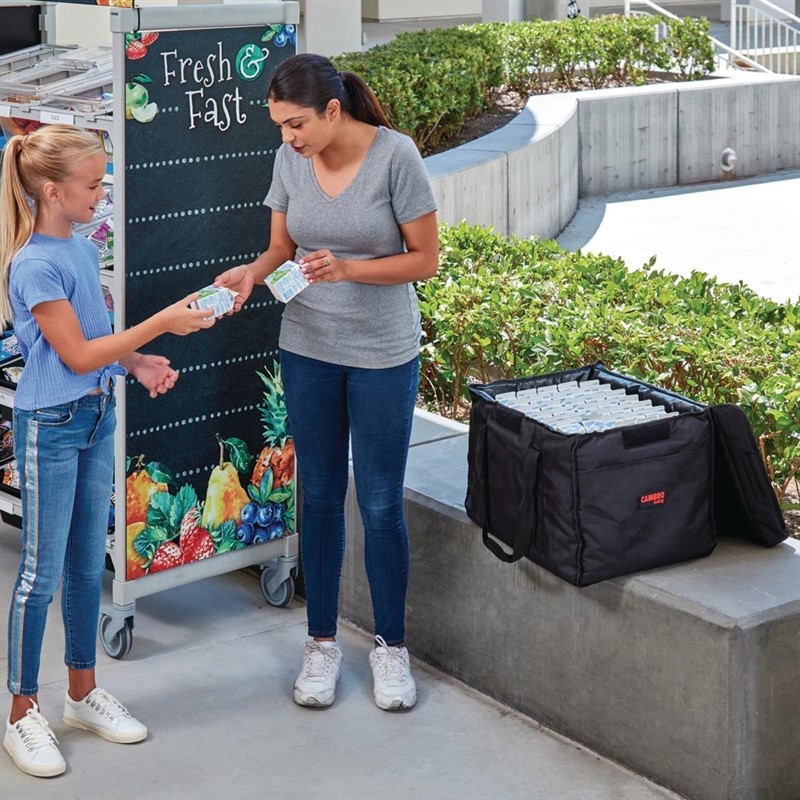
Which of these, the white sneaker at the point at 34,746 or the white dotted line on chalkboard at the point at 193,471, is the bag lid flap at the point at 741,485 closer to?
the white dotted line on chalkboard at the point at 193,471

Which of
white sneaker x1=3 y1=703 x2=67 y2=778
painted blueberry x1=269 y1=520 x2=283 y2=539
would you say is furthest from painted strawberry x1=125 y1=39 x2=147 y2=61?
white sneaker x1=3 y1=703 x2=67 y2=778

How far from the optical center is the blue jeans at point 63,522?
3.76 metres

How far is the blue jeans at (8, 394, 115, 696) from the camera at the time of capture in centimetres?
376

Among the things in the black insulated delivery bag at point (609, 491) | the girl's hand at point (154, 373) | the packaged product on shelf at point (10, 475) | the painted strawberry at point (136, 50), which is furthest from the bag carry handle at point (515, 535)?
the packaged product on shelf at point (10, 475)

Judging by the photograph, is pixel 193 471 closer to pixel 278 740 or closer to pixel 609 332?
pixel 278 740

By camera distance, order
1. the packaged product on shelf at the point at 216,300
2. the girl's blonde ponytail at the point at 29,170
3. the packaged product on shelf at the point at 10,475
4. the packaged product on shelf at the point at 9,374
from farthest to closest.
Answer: the packaged product on shelf at the point at 10,475 → the packaged product on shelf at the point at 9,374 → the packaged product on shelf at the point at 216,300 → the girl's blonde ponytail at the point at 29,170

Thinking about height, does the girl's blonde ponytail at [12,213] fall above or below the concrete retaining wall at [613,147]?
above

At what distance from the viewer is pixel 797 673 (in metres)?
3.60

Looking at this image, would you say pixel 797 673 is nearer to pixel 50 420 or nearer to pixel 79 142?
pixel 50 420

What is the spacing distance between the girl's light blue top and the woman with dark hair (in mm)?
421

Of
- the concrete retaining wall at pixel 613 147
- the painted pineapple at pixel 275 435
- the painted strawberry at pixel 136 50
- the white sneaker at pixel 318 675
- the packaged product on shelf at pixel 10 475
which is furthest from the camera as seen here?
the concrete retaining wall at pixel 613 147

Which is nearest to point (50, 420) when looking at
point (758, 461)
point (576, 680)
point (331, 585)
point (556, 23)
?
point (331, 585)

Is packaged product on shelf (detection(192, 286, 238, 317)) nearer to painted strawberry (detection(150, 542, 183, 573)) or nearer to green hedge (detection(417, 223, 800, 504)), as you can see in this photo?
painted strawberry (detection(150, 542, 183, 573))

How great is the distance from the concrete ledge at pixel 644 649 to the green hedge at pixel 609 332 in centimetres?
86
